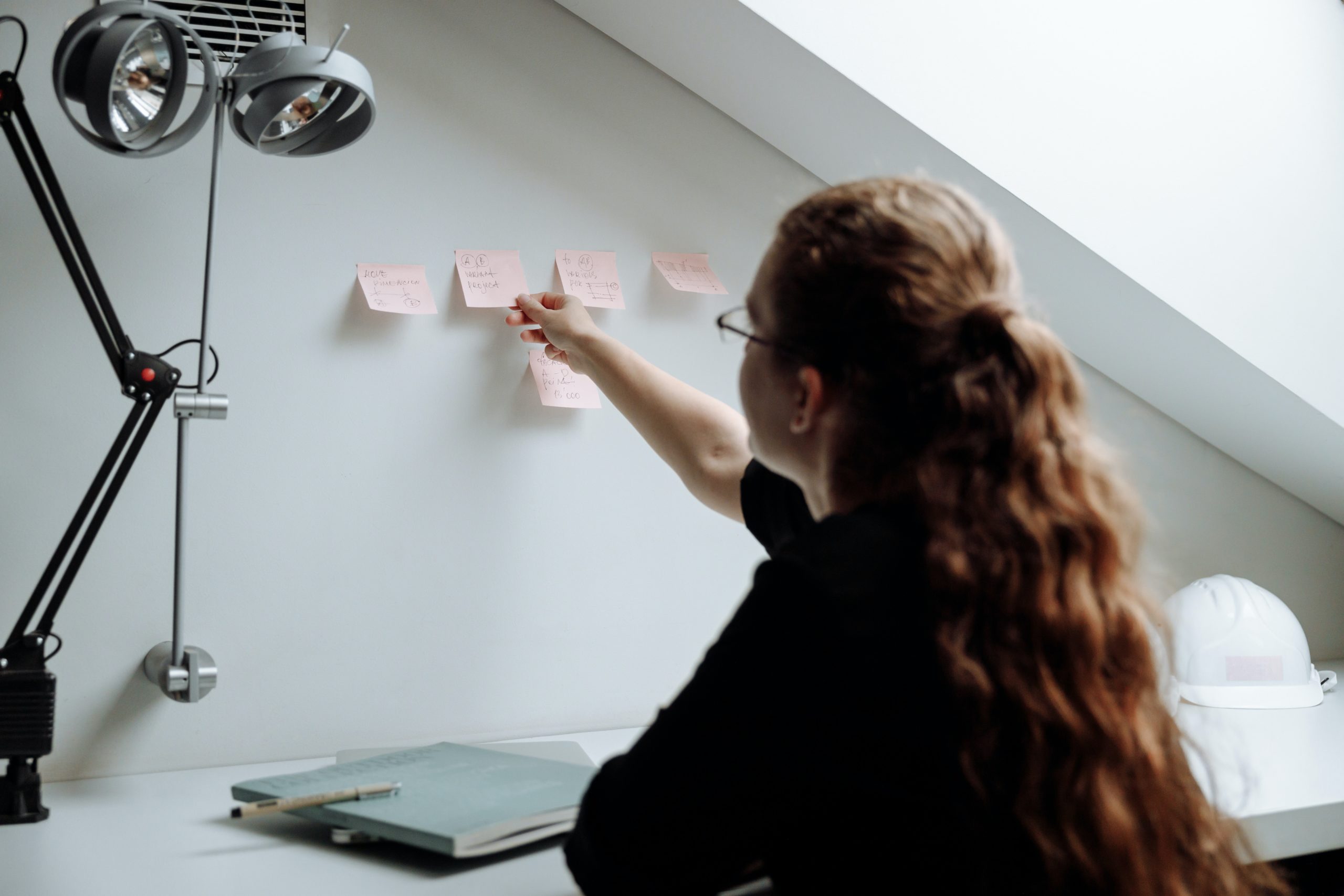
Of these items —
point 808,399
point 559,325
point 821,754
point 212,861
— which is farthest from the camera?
point 559,325

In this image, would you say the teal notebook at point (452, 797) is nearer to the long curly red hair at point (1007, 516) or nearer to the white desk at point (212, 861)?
the white desk at point (212, 861)

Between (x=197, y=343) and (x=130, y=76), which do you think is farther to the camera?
(x=197, y=343)

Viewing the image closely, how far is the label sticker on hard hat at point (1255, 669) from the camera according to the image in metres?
1.45

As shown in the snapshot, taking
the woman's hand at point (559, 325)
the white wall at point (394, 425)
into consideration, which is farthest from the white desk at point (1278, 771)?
the woman's hand at point (559, 325)

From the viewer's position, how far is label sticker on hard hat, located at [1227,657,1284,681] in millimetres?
1448

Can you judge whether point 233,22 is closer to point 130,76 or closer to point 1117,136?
point 130,76

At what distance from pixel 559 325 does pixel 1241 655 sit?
105 centimetres

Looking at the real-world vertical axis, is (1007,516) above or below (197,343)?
above

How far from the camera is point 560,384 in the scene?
4.62 ft

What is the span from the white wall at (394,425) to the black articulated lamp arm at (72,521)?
5.5 inches

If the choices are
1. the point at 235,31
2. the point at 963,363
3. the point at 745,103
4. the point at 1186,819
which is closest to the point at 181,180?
the point at 235,31

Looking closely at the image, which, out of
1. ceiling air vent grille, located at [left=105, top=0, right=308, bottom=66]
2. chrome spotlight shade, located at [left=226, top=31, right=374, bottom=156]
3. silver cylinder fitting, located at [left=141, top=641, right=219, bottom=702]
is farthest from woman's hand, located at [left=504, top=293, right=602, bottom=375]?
silver cylinder fitting, located at [left=141, top=641, right=219, bottom=702]

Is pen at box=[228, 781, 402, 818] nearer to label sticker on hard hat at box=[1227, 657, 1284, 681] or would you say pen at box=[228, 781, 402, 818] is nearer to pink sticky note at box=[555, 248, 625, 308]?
pink sticky note at box=[555, 248, 625, 308]

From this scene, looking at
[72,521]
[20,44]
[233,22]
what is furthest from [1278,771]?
[20,44]
